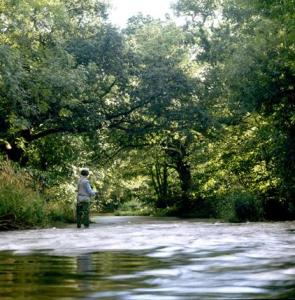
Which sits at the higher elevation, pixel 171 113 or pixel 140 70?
pixel 140 70

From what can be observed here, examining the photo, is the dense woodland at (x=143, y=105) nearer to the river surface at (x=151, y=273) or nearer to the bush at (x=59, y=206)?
the bush at (x=59, y=206)

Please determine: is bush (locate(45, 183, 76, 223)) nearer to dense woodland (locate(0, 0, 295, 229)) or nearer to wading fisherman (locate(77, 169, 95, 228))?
dense woodland (locate(0, 0, 295, 229))

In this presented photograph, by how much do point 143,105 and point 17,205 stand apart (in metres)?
11.8

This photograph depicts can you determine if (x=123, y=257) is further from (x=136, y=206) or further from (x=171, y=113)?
(x=136, y=206)

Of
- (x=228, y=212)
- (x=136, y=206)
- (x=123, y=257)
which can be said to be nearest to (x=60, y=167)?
(x=228, y=212)

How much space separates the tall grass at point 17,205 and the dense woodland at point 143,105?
4 centimetres

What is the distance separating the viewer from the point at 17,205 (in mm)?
14016

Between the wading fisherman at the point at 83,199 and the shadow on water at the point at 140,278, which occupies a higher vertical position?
the wading fisherman at the point at 83,199

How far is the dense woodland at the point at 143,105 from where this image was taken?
17.8 m

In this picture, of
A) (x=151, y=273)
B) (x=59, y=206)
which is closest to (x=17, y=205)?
(x=59, y=206)

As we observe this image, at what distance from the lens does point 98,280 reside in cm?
422

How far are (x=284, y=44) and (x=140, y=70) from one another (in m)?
9.11

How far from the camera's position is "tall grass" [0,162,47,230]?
13719mm

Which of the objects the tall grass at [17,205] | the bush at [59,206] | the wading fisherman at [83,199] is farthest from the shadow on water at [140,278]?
the bush at [59,206]
